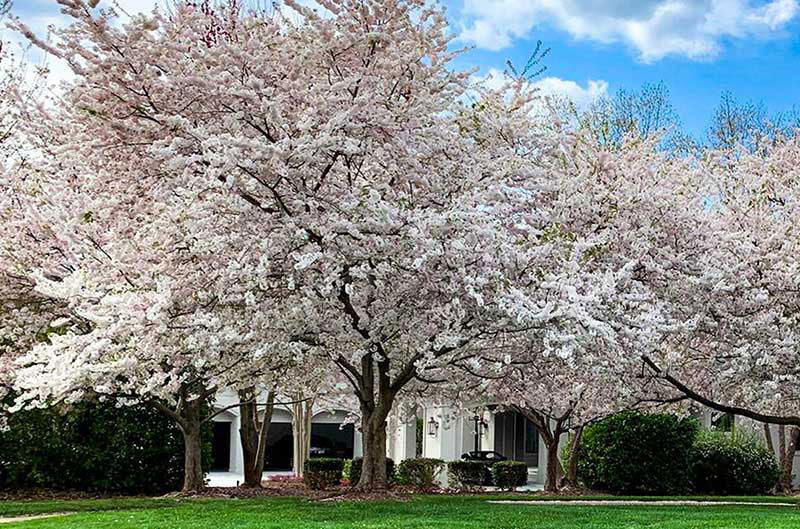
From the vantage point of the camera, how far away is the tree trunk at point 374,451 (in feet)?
42.3

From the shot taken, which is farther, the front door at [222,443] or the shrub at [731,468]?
the front door at [222,443]

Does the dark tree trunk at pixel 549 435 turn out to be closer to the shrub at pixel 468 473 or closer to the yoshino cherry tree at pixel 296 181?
the shrub at pixel 468 473

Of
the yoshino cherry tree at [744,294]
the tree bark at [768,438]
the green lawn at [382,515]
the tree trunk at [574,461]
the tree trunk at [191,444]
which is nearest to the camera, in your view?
the green lawn at [382,515]

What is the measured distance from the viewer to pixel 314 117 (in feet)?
31.8

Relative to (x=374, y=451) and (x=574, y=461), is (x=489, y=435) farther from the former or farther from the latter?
(x=374, y=451)

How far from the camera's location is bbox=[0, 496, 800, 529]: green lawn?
32.8 feet

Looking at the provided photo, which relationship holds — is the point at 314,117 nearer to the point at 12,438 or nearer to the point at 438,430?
the point at 12,438

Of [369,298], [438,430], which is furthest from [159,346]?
[438,430]

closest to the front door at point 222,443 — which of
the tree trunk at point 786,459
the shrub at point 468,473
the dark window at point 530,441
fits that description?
the dark window at point 530,441

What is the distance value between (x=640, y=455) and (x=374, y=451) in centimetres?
886

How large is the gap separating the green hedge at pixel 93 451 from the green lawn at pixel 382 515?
3096 millimetres

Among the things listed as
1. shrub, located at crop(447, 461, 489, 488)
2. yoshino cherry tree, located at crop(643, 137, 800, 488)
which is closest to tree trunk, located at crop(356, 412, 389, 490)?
yoshino cherry tree, located at crop(643, 137, 800, 488)

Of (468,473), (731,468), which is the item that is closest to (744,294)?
(731,468)

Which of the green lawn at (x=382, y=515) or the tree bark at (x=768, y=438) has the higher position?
the tree bark at (x=768, y=438)
